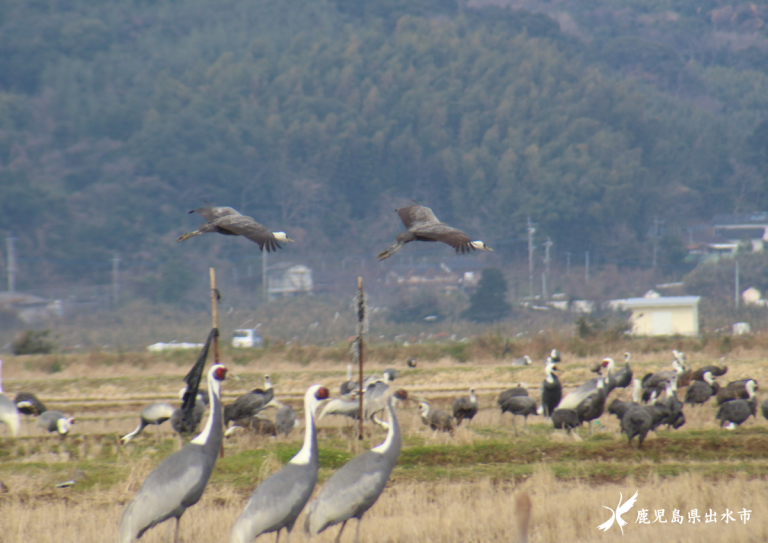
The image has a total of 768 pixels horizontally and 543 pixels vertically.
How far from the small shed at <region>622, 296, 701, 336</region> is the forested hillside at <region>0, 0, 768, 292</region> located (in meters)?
40.5

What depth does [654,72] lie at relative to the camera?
466ft

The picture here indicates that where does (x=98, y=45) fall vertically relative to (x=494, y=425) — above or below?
above

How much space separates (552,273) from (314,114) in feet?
105

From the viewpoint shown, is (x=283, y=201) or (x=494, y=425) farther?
(x=283, y=201)

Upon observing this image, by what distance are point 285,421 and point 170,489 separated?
24.2 feet

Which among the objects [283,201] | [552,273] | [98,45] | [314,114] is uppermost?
[98,45]

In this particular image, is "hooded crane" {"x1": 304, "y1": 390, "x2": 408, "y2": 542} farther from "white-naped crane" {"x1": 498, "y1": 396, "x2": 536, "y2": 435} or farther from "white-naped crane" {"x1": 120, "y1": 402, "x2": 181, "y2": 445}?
"white-naped crane" {"x1": 498, "y1": 396, "x2": 536, "y2": 435}

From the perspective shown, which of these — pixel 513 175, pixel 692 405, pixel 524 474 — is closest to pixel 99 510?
pixel 524 474

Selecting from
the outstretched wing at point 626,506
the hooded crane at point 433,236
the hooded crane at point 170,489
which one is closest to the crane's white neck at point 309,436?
the hooded crane at point 170,489

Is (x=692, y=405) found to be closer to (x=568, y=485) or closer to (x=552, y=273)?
(x=568, y=485)

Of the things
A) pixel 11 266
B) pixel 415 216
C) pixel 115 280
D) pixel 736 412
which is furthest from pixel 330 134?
pixel 415 216

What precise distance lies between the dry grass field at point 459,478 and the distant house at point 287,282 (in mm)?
62136

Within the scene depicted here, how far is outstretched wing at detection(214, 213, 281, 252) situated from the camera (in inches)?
448

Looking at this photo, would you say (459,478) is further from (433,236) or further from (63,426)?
(63,426)
